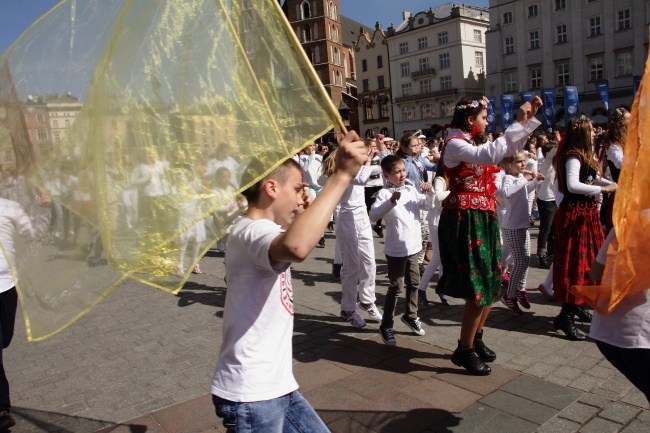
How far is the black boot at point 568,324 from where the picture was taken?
4.78 metres

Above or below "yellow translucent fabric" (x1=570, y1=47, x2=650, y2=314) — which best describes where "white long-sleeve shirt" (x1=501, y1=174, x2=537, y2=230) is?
below

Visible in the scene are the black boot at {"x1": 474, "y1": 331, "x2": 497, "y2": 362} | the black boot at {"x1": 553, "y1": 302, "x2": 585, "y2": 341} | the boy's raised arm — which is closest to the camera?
the boy's raised arm

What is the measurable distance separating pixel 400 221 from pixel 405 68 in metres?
65.8

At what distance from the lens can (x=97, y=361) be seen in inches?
201

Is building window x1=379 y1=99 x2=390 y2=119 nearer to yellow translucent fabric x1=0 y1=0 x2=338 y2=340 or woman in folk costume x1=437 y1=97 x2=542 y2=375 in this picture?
woman in folk costume x1=437 y1=97 x2=542 y2=375

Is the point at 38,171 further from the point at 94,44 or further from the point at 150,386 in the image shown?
the point at 150,386

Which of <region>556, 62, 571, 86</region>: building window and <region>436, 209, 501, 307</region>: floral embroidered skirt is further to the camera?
<region>556, 62, 571, 86</region>: building window

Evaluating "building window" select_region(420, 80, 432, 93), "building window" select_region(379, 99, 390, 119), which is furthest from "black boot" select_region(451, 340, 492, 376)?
"building window" select_region(379, 99, 390, 119)

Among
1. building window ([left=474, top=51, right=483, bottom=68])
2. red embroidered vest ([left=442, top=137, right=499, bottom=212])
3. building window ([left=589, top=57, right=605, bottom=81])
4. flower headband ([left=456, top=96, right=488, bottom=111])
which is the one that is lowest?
red embroidered vest ([left=442, top=137, right=499, bottom=212])

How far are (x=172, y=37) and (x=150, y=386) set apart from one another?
3299 mm

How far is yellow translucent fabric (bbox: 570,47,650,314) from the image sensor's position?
190 cm

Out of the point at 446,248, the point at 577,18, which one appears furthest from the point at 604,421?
the point at 577,18

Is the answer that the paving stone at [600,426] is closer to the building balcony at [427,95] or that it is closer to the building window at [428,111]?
the building balcony at [427,95]

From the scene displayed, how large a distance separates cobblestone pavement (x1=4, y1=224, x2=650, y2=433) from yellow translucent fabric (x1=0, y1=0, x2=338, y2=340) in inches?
80.0
